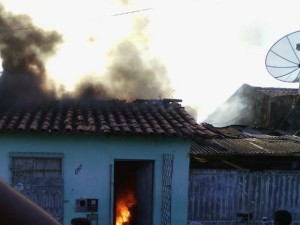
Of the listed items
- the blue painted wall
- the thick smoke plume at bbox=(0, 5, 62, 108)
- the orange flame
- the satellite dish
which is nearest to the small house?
the blue painted wall

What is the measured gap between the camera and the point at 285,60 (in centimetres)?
1257

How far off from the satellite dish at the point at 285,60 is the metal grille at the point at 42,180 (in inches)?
295

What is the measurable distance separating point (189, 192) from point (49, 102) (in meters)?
4.49

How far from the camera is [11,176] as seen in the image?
29.6 feet

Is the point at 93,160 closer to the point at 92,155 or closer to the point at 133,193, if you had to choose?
the point at 92,155

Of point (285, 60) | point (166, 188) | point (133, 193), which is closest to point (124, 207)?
point (133, 193)

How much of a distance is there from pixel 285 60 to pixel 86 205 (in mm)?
7743

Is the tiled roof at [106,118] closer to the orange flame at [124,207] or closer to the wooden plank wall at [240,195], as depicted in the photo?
the wooden plank wall at [240,195]

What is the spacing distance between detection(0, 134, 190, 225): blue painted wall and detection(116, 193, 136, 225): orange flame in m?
2.03

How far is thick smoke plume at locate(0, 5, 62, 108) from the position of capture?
425 inches

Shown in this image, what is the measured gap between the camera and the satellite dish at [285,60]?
12268 mm

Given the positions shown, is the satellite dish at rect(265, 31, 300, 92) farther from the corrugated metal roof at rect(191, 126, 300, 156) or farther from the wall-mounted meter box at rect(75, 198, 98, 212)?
the wall-mounted meter box at rect(75, 198, 98, 212)

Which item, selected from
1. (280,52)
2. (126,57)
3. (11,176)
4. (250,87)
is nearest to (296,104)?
(250,87)

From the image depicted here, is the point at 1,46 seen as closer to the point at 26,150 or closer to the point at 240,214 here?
the point at 26,150
